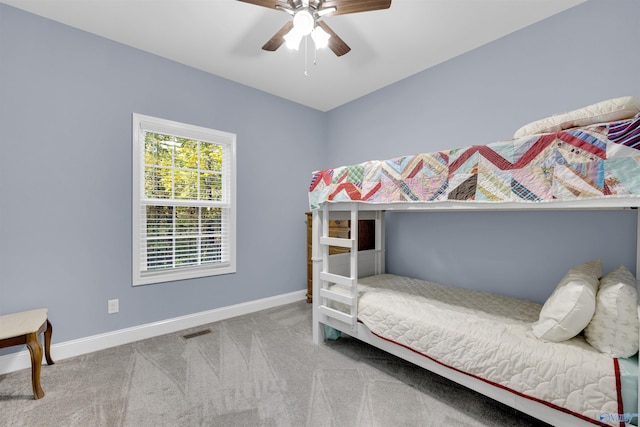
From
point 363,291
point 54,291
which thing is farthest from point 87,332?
point 363,291

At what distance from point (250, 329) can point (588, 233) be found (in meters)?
2.95

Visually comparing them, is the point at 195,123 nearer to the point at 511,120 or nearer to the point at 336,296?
the point at 336,296

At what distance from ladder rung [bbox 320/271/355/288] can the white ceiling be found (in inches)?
80.0

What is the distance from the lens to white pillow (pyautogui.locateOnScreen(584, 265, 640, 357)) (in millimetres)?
1257

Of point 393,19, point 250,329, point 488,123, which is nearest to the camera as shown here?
point 393,19

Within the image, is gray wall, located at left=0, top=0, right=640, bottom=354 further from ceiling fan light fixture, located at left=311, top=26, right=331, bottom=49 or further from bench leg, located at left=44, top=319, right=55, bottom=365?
ceiling fan light fixture, located at left=311, top=26, right=331, bottom=49

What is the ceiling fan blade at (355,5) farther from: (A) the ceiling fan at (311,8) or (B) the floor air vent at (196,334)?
(B) the floor air vent at (196,334)

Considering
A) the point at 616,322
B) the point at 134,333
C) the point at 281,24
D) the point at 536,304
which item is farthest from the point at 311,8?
the point at 134,333

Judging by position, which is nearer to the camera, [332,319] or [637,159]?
[637,159]

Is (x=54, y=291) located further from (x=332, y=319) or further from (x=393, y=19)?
(x=393, y=19)

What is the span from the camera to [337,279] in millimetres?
2340

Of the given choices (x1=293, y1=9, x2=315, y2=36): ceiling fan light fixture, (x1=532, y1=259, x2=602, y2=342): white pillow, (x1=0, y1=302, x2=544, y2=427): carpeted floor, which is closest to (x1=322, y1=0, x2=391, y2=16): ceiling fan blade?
(x1=293, y1=9, x2=315, y2=36): ceiling fan light fixture

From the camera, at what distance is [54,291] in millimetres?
2236

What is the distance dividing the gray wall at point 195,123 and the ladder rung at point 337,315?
117 cm
